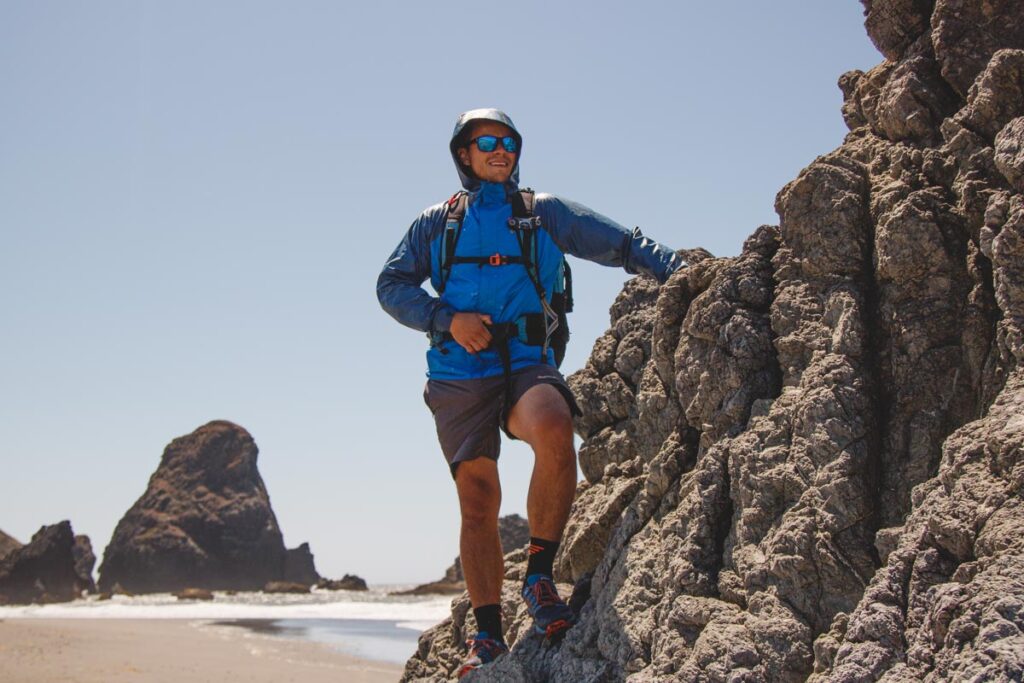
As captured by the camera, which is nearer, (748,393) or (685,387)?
(748,393)

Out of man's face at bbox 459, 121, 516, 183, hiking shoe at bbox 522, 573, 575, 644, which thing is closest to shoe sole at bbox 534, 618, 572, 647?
hiking shoe at bbox 522, 573, 575, 644

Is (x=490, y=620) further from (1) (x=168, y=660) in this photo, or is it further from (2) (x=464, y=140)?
(1) (x=168, y=660)

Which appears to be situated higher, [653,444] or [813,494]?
[653,444]

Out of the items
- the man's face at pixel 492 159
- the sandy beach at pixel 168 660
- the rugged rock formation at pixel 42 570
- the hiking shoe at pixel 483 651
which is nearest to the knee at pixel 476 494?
the hiking shoe at pixel 483 651

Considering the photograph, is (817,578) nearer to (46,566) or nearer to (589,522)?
(589,522)

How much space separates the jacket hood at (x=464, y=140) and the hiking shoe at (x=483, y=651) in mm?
2284

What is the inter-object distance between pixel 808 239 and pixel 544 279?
52.7 inches

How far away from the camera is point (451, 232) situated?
495 cm

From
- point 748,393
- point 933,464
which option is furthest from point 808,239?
point 933,464

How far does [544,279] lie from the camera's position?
16.2ft

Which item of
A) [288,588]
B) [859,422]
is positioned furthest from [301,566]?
[859,422]

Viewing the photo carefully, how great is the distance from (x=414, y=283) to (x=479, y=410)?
79 cm

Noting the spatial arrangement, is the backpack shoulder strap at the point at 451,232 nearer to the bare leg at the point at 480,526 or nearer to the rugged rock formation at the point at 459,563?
the bare leg at the point at 480,526

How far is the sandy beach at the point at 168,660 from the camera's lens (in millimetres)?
8781
